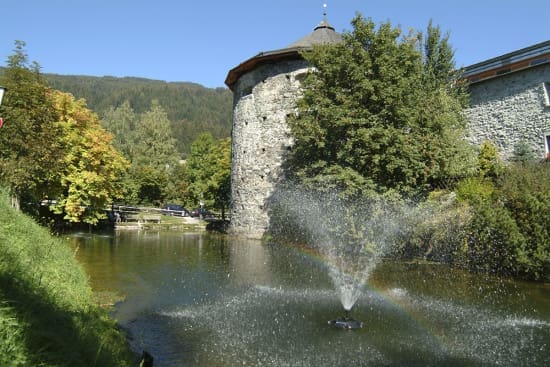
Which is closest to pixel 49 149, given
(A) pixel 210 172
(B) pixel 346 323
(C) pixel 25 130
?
(C) pixel 25 130

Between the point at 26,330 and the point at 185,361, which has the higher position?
the point at 26,330

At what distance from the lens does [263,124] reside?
24891 mm

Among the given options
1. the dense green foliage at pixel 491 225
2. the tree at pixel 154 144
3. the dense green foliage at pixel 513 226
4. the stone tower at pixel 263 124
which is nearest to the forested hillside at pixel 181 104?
the tree at pixel 154 144

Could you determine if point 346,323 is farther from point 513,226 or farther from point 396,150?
point 396,150

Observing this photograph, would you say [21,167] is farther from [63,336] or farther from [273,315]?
[63,336]

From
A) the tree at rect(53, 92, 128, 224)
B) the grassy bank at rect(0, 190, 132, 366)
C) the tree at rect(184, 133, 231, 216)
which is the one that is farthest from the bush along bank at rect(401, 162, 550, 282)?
the tree at rect(184, 133, 231, 216)

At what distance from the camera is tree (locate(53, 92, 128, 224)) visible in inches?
841

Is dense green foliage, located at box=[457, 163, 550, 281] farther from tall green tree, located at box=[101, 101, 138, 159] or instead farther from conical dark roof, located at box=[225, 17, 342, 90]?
tall green tree, located at box=[101, 101, 138, 159]

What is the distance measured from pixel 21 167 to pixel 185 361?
11.5 metres

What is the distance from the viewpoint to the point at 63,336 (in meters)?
4.03

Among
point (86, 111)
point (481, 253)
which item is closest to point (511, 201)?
point (481, 253)

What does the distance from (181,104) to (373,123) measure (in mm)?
115888

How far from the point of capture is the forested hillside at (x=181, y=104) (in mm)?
98688

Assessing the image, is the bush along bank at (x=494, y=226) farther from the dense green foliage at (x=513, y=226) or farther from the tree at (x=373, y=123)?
the tree at (x=373, y=123)
